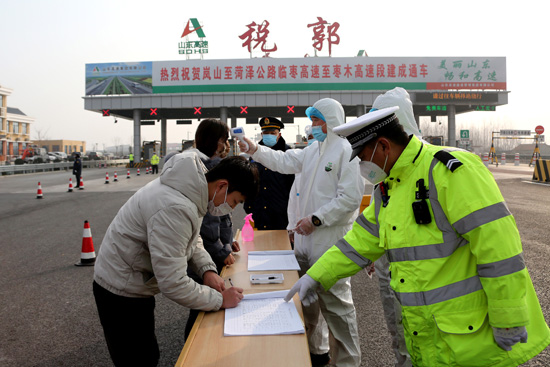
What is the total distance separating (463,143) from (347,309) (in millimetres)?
35317

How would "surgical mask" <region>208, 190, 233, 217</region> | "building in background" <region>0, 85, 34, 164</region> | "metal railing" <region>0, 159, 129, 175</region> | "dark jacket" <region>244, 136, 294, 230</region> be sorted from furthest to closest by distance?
1. "building in background" <region>0, 85, 34, 164</region>
2. "metal railing" <region>0, 159, 129, 175</region>
3. "dark jacket" <region>244, 136, 294, 230</region>
4. "surgical mask" <region>208, 190, 233, 217</region>

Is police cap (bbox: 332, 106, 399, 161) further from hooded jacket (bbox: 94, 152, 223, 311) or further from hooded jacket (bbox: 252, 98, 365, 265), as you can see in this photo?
hooded jacket (bbox: 252, 98, 365, 265)

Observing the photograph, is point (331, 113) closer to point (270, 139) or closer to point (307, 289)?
point (270, 139)

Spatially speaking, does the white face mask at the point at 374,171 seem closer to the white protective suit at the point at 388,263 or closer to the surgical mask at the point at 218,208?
the surgical mask at the point at 218,208

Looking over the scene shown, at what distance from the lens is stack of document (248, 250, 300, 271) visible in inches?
126

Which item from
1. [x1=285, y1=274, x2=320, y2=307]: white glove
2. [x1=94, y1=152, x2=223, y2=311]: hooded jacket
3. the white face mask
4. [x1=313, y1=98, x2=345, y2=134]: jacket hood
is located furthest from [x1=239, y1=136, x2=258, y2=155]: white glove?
the white face mask

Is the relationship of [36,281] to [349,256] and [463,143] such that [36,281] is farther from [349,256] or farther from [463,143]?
[463,143]

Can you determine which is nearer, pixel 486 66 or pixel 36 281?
pixel 36 281

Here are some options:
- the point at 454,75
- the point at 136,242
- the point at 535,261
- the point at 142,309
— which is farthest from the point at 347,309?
the point at 454,75

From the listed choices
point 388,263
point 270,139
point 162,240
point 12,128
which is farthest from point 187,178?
point 12,128

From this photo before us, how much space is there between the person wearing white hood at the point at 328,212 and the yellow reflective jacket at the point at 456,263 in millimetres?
1443

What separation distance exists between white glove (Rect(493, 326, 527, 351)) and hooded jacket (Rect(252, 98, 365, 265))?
1.83m

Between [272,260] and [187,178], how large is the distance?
1465 mm

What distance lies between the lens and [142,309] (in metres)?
2.54
